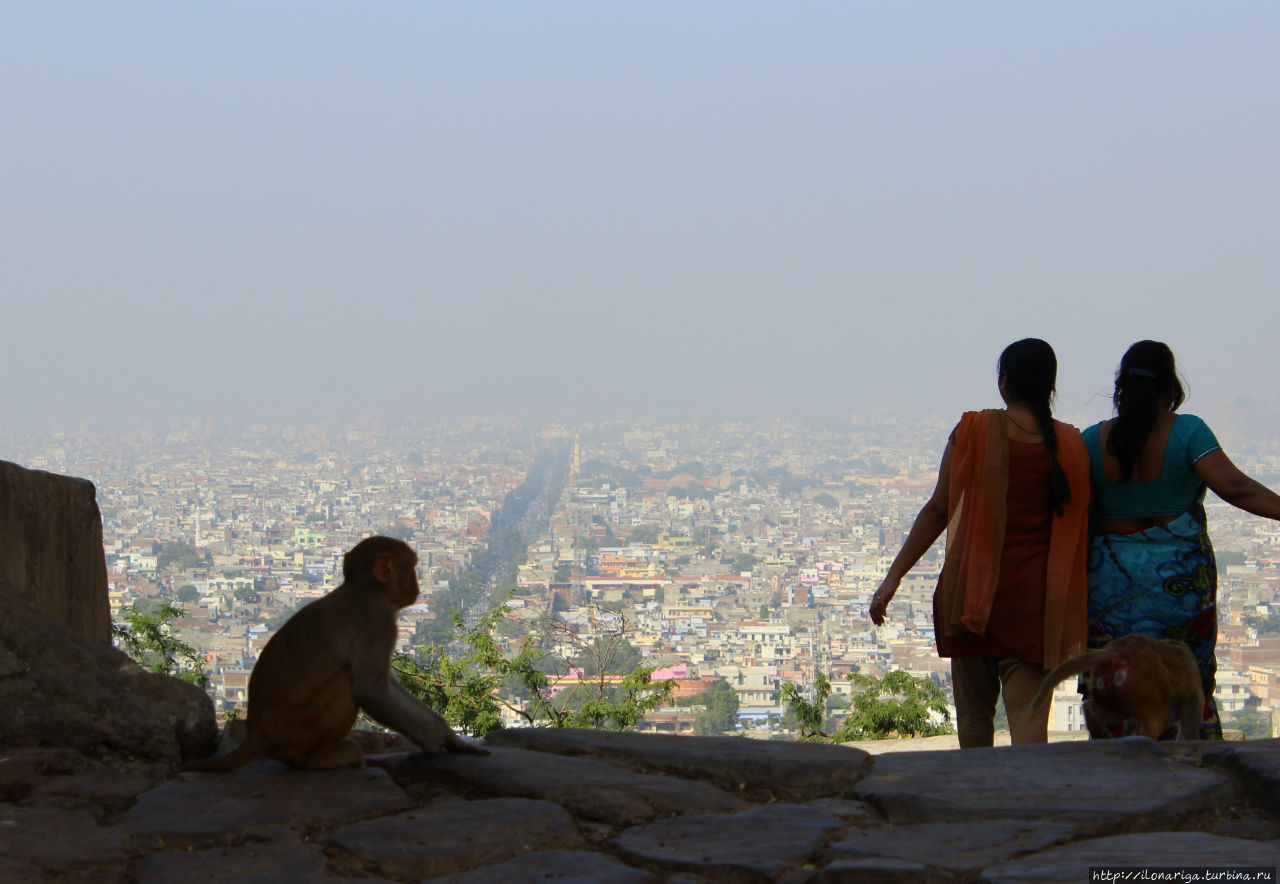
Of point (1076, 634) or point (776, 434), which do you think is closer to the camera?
point (1076, 634)

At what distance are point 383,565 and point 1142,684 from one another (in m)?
2.06

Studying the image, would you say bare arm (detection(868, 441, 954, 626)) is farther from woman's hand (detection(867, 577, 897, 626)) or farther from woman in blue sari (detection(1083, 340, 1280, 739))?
woman in blue sari (detection(1083, 340, 1280, 739))

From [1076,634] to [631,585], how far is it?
28061 mm

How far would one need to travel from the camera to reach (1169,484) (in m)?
3.32

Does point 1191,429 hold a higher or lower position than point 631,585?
higher

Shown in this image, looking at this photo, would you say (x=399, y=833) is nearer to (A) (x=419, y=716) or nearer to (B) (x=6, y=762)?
(A) (x=419, y=716)

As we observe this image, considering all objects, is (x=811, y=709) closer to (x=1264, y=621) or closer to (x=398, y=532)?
(x=1264, y=621)

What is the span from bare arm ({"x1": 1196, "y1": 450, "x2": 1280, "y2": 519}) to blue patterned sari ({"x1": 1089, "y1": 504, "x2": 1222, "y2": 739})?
4.9 inches

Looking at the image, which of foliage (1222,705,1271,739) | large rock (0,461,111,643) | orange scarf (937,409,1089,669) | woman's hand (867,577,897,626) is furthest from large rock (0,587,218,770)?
foliage (1222,705,1271,739)

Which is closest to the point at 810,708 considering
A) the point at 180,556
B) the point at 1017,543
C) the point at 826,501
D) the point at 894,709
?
Answer: the point at 894,709

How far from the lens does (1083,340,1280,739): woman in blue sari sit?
3.28m

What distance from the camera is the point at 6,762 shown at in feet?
8.38

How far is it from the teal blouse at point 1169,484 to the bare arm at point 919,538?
451 millimetres

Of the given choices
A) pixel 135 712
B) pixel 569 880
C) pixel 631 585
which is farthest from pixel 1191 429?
pixel 631 585
